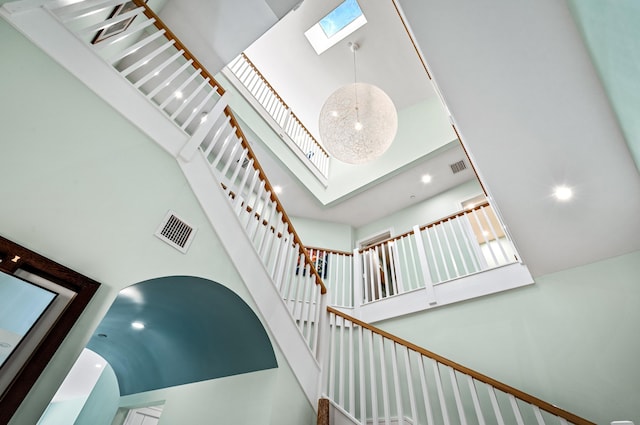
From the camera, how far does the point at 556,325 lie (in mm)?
2816

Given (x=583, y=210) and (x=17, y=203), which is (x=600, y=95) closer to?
(x=583, y=210)

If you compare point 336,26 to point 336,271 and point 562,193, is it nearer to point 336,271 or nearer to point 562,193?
point 336,271

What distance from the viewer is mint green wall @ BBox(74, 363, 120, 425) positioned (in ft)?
13.8

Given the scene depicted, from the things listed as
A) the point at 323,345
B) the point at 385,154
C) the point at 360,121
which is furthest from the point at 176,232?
the point at 385,154

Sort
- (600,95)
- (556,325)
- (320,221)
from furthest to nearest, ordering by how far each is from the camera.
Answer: (320,221) < (556,325) < (600,95)

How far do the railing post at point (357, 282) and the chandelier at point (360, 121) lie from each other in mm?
1563

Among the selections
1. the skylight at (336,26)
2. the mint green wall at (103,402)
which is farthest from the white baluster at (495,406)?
the skylight at (336,26)

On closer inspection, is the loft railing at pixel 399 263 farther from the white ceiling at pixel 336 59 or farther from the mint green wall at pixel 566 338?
the white ceiling at pixel 336 59

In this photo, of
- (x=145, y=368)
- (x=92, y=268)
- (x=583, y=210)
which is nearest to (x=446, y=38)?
(x=583, y=210)

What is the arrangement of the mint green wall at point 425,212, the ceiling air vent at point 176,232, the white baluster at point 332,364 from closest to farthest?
the ceiling air vent at point 176,232
the white baluster at point 332,364
the mint green wall at point 425,212

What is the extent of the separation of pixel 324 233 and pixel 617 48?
5538 millimetres

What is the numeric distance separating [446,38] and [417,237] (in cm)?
269

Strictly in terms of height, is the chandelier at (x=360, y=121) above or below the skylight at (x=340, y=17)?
below

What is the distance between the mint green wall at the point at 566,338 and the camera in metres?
2.40
